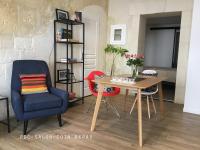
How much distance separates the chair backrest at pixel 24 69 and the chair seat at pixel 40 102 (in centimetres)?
31

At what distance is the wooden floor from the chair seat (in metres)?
0.38

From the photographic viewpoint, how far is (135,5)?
482 centimetres

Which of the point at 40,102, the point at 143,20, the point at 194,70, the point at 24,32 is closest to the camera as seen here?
the point at 40,102

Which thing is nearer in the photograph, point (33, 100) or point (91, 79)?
point (33, 100)

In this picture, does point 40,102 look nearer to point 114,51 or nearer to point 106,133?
point 106,133

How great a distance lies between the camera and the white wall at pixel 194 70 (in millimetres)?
3598

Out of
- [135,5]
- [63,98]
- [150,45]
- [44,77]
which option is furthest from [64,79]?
[150,45]

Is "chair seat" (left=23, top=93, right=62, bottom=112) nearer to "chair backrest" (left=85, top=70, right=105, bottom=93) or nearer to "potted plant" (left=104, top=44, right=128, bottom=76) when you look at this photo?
"chair backrest" (left=85, top=70, right=105, bottom=93)

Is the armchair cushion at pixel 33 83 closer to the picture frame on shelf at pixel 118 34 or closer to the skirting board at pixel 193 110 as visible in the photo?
the picture frame on shelf at pixel 118 34

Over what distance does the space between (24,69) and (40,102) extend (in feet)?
2.51

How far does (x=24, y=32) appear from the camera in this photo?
3.27 meters

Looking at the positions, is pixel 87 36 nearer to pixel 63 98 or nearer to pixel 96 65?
pixel 96 65

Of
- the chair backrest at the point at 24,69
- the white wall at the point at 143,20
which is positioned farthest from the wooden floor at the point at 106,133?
the white wall at the point at 143,20

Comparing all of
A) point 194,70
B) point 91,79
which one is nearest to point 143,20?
point 194,70
